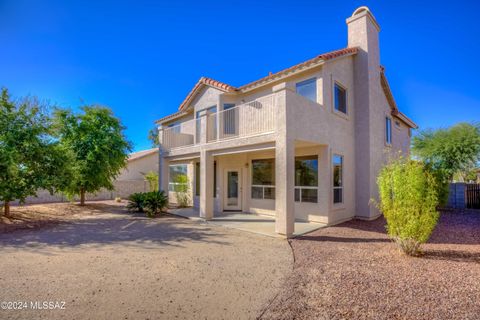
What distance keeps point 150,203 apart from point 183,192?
299 cm

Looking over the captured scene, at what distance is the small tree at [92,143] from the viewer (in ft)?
46.8

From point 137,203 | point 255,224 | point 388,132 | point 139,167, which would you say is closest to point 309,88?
point 255,224

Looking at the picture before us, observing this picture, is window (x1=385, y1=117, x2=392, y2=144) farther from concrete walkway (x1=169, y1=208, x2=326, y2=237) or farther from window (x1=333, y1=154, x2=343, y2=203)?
concrete walkway (x1=169, y1=208, x2=326, y2=237)

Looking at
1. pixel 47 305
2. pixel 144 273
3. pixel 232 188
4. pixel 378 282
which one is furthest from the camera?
pixel 232 188

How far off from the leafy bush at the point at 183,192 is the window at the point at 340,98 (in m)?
10.5

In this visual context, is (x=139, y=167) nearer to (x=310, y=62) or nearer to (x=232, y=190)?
(x=232, y=190)

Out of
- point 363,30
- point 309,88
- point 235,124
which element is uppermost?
point 363,30

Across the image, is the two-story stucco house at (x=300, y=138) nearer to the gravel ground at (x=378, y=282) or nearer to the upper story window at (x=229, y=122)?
the upper story window at (x=229, y=122)

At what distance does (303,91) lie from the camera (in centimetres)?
1073

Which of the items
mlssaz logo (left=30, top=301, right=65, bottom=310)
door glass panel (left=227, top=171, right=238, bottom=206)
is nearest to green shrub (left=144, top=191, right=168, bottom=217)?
door glass panel (left=227, top=171, right=238, bottom=206)

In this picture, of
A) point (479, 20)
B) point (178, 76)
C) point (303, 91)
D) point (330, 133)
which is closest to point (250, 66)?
point (178, 76)

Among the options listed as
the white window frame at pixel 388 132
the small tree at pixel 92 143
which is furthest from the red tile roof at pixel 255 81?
the white window frame at pixel 388 132

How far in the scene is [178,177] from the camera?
16.3 metres

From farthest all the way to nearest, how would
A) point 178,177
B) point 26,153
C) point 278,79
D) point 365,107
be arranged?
1. point 178,177
2. point 365,107
3. point 278,79
4. point 26,153
